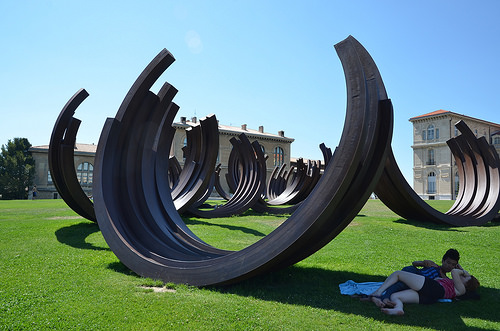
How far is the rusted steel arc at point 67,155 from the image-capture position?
935cm

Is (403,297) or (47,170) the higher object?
(47,170)

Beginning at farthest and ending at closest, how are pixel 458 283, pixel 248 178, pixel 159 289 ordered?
pixel 248 178 < pixel 159 289 < pixel 458 283

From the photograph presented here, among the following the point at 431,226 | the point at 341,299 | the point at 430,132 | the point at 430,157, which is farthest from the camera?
the point at 430,132

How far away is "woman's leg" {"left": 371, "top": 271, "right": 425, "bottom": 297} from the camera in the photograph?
166 inches

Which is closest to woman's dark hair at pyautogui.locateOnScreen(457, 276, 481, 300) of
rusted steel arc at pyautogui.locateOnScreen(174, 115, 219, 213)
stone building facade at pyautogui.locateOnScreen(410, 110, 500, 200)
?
rusted steel arc at pyautogui.locateOnScreen(174, 115, 219, 213)

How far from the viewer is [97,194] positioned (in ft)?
19.2

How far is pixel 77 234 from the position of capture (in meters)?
9.06

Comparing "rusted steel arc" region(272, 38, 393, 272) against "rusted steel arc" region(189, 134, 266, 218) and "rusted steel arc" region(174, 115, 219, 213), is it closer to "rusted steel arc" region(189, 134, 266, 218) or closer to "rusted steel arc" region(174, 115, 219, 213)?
"rusted steel arc" region(174, 115, 219, 213)

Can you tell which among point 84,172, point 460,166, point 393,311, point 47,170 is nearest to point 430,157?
point 460,166

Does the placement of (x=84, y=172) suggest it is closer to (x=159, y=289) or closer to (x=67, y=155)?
(x=67, y=155)

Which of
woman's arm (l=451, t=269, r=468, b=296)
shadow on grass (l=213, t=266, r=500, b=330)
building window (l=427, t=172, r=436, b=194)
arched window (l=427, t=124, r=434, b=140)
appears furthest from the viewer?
arched window (l=427, t=124, r=434, b=140)

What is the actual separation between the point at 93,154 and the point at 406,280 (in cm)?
4528

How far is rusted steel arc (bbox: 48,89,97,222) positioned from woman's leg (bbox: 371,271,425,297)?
769cm

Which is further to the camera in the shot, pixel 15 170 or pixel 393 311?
pixel 15 170
